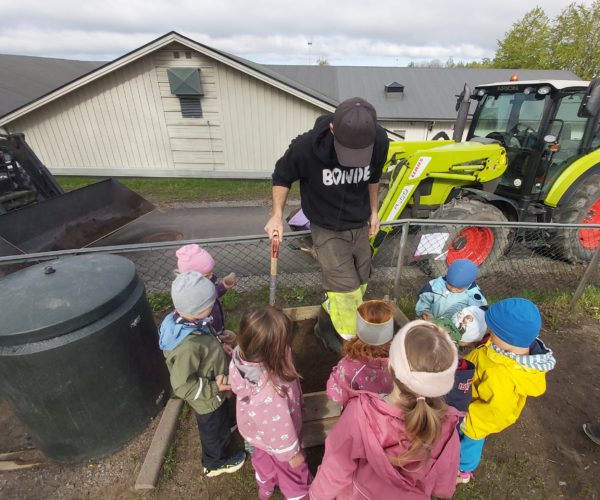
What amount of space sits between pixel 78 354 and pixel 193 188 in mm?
8992

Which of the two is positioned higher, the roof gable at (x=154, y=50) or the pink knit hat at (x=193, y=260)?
the roof gable at (x=154, y=50)

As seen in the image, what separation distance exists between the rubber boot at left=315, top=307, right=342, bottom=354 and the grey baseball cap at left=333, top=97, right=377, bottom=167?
68.1 inches

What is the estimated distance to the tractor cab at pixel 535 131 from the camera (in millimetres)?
4383

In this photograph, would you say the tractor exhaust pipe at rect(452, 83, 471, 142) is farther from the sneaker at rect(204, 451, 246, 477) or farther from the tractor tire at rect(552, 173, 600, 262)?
the sneaker at rect(204, 451, 246, 477)

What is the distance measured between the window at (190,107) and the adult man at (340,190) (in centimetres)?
965

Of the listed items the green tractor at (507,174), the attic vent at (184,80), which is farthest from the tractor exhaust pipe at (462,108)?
the attic vent at (184,80)

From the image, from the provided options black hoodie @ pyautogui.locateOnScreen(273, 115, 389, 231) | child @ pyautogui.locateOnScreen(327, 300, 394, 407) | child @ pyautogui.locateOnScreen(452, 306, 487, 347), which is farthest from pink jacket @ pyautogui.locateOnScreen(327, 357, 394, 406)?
black hoodie @ pyautogui.locateOnScreen(273, 115, 389, 231)

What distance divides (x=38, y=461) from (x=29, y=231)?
12.6ft

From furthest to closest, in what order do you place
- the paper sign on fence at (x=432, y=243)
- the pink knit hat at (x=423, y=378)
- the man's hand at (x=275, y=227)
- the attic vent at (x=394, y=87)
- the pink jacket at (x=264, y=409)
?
the attic vent at (x=394, y=87) < the paper sign on fence at (x=432, y=243) < the man's hand at (x=275, y=227) < the pink jacket at (x=264, y=409) < the pink knit hat at (x=423, y=378)

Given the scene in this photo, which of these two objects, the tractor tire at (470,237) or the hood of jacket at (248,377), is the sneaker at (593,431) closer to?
the tractor tire at (470,237)

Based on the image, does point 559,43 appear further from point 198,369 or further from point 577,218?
point 198,369

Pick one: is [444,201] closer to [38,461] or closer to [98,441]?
[98,441]

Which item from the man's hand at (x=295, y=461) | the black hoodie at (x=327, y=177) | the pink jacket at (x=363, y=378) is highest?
the black hoodie at (x=327, y=177)

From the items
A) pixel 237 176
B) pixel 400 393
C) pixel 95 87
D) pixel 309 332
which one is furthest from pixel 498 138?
pixel 95 87
